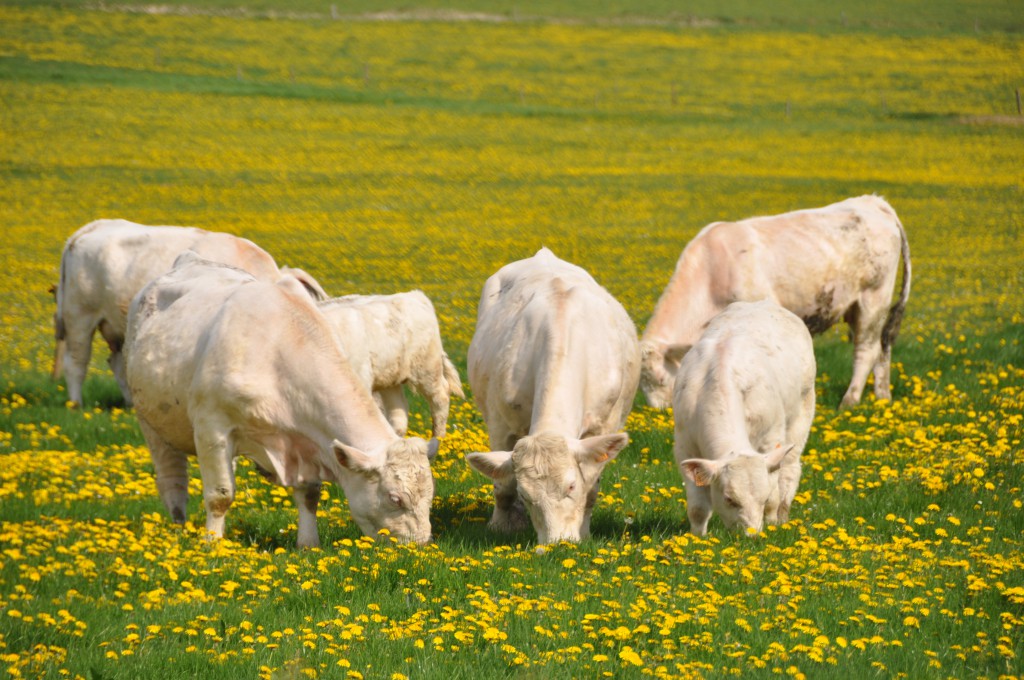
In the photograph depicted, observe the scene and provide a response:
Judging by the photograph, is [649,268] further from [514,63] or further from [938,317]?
[514,63]

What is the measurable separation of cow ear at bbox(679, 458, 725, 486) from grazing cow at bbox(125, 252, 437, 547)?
76.8 inches

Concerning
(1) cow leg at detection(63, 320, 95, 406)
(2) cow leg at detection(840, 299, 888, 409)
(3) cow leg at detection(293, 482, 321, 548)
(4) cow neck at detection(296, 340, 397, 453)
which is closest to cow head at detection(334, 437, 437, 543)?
(4) cow neck at detection(296, 340, 397, 453)

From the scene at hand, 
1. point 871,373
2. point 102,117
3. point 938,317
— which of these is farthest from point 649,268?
point 102,117

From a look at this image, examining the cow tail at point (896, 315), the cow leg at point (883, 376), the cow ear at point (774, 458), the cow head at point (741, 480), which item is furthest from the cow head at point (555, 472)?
the cow tail at point (896, 315)

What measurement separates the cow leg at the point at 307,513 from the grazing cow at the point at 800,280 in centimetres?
568

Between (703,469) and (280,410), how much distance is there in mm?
3261

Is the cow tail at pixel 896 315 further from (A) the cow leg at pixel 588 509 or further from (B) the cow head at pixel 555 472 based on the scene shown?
(B) the cow head at pixel 555 472

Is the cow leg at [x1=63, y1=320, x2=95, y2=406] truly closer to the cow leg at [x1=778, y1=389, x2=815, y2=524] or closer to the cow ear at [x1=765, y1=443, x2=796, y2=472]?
the cow leg at [x1=778, y1=389, x2=815, y2=524]

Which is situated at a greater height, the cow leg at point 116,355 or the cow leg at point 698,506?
the cow leg at point 698,506

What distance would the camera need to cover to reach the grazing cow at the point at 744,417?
952 cm

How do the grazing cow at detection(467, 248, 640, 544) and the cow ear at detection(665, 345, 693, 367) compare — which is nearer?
the grazing cow at detection(467, 248, 640, 544)

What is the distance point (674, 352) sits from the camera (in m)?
15.1

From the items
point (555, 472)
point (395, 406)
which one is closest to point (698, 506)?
point (555, 472)

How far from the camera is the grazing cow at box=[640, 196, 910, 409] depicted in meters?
15.4
